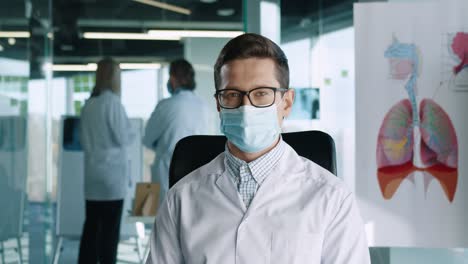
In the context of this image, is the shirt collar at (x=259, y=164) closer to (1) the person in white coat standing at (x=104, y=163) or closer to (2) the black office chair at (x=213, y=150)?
(2) the black office chair at (x=213, y=150)

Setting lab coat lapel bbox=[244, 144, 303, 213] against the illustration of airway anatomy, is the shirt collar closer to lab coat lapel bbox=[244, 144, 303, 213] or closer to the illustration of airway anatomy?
lab coat lapel bbox=[244, 144, 303, 213]

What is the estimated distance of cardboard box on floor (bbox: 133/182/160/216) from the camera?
462 centimetres

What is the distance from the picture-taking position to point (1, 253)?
15.4 feet

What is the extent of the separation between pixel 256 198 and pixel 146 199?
10.1 feet

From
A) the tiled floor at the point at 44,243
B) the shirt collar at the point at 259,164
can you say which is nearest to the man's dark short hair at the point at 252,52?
the shirt collar at the point at 259,164

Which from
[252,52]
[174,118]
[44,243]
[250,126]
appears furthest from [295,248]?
[44,243]

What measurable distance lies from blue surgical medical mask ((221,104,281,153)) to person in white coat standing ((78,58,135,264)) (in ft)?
10.1

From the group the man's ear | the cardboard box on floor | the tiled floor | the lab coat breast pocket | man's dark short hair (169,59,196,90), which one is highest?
man's dark short hair (169,59,196,90)

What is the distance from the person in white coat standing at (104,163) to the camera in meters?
4.82

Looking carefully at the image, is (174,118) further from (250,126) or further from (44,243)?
(250,126)

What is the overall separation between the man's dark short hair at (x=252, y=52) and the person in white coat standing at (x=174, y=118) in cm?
291

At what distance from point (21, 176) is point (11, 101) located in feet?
1.58

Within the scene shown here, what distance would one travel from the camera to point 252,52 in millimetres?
1739

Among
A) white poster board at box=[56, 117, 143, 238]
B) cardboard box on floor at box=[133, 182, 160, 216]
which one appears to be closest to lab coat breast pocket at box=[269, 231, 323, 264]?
cardboard box on floor at box=[133, 182, 160, 216]
